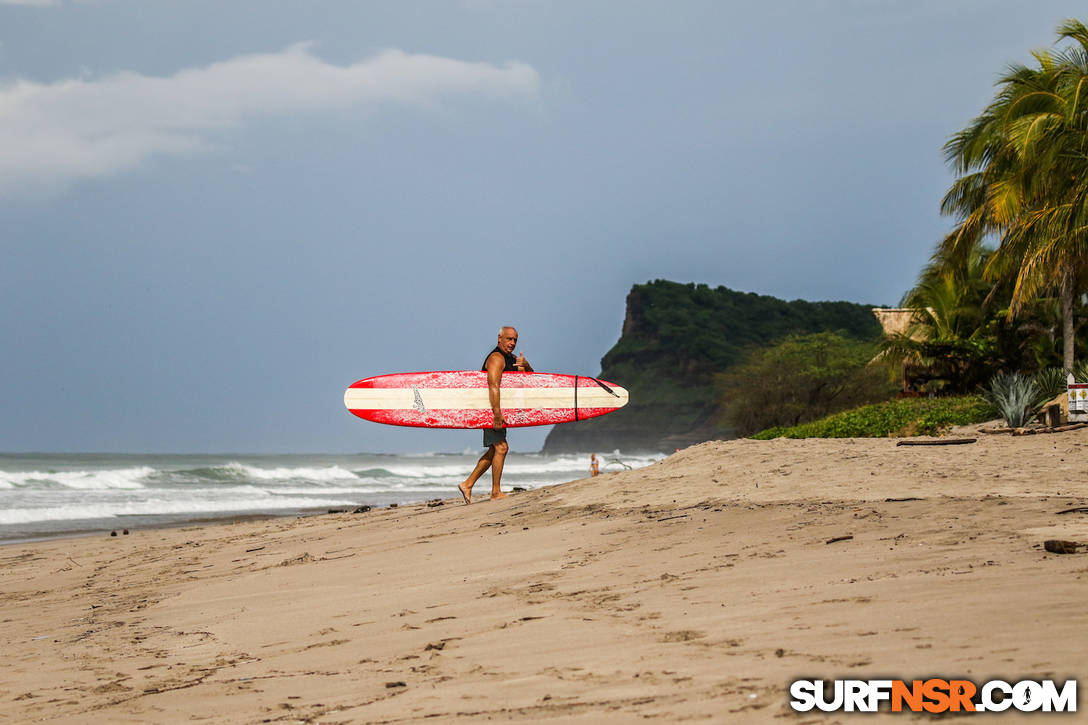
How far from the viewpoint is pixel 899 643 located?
2.71m

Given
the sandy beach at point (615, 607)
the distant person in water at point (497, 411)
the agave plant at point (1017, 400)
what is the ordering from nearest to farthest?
the sandy beach at point (615, 607) → the distant person in water at point (497, 411) → the agave plant at point (1017, 400)

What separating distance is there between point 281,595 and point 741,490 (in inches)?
128

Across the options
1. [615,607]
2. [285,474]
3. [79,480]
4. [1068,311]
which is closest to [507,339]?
[615,607]

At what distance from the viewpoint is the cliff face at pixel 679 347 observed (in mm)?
83875

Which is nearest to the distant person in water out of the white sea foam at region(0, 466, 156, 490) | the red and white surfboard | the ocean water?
the red and white surfboard

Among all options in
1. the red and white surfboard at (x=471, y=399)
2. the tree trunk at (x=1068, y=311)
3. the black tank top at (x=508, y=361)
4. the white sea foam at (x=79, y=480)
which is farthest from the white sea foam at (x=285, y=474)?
the tree trunk at (x=1068, y=311)

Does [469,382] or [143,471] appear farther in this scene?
[143,471]

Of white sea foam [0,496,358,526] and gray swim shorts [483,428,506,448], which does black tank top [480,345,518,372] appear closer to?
gray swim shorts [483,428,506,448]

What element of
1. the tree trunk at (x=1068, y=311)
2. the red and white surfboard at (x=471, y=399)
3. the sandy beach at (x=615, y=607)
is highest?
the tree trunk at (x=1068, y=311)

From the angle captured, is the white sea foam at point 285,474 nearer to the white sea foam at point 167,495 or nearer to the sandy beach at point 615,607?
the white sea foam at point 167,495

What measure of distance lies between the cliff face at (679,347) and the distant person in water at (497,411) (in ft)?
228

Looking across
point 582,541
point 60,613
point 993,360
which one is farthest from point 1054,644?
point 993,360

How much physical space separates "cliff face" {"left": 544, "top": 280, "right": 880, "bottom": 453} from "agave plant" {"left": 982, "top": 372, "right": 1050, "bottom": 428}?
6523cm

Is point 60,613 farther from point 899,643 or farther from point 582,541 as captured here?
point 899,643
